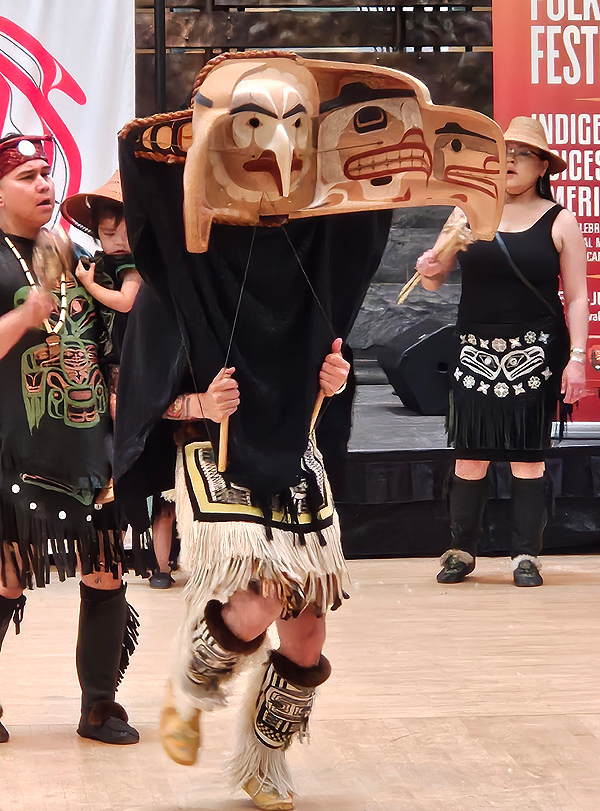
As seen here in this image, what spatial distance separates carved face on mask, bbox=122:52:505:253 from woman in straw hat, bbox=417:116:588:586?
2282 mm

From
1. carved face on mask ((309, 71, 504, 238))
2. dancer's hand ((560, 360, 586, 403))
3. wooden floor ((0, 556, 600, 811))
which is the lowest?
wooden floor ((0, 556, 600, 811))

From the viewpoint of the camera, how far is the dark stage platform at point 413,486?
16.2ft

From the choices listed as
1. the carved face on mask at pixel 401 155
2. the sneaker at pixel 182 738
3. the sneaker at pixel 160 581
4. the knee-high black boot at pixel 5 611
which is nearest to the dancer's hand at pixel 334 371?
the carved face on mask at pixel 401 155

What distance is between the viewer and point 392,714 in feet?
9.68

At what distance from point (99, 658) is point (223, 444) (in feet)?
2.92

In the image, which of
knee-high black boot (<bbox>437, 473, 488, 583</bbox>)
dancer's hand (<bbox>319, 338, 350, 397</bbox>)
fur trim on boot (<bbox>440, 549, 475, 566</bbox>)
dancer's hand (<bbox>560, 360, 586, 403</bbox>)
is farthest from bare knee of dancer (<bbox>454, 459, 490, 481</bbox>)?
dancer's hand (<bbox>319, 338, 350, 397</bbox>)

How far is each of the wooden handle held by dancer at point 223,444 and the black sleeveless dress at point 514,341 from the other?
243 centimetres

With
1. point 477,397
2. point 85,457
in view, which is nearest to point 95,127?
point 477,397

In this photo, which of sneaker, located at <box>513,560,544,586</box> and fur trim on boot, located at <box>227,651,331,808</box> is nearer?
fur trim on boot, located at <box>227,651,331,808</box>

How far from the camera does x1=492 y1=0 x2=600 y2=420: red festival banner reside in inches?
192

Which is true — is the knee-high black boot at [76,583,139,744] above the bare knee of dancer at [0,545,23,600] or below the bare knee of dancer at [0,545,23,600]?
below

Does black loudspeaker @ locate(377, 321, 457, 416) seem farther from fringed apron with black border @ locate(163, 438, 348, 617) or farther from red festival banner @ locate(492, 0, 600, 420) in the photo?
fringed apron with black border @ locate(163, 438, 348, 617)

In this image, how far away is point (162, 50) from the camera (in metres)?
4.81

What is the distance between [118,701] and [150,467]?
964 mm
